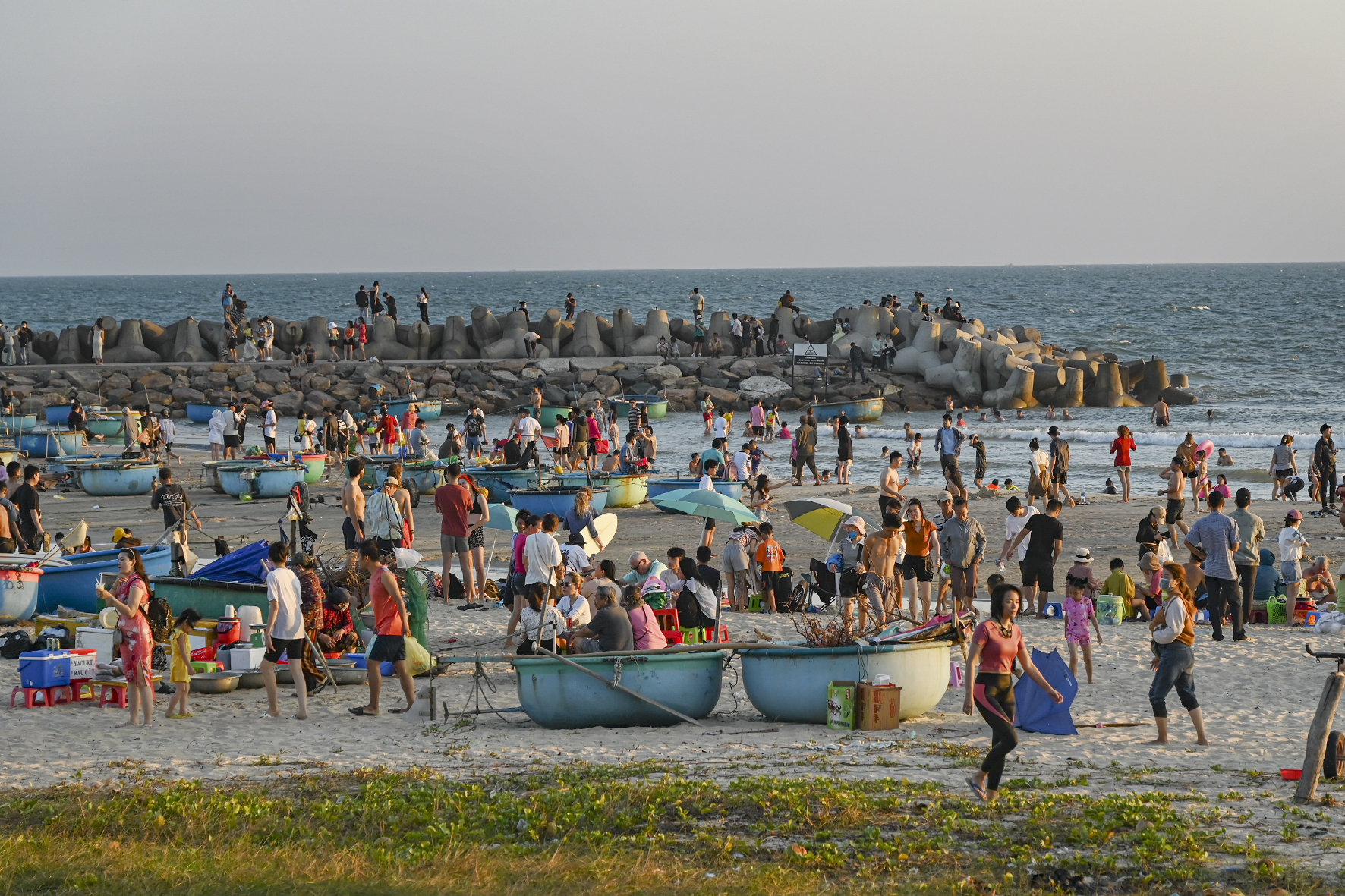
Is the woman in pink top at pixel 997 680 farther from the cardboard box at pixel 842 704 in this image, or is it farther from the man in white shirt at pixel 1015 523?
the man in white shirt at pixel 1015 523

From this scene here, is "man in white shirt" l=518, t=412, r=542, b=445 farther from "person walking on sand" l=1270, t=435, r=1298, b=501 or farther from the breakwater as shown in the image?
the breakwater

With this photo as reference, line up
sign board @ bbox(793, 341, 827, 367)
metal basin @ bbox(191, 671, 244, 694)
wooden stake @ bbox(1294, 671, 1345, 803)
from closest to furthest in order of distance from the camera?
wooden stake @ bbox(1294, 671, 1345, 803)
metal basin @ bbox(191, 671, 244, 694)
sign board @ bbox(793, 341, 827, 367)

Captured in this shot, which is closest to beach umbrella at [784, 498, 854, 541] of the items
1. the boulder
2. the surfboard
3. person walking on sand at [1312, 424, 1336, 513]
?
the surfboard

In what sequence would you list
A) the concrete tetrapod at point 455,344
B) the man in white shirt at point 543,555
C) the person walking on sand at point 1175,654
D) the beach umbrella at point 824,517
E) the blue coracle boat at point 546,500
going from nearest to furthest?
the person walking on sand at point 1175,654 < the man in white shirt at point 543,555 < the beach umbrella at point 824,517 < the blue coracle boat at point 546,500 < the concrete tetrapod at point 455,344

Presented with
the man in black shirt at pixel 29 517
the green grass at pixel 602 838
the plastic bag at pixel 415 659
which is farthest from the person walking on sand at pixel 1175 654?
the man in black shirt at pixel 29 517

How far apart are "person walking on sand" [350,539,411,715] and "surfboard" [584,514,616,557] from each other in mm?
4142

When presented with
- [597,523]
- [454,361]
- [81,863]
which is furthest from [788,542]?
[454,361]

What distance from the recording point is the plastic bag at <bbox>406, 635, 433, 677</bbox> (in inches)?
440

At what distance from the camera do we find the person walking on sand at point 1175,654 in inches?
369

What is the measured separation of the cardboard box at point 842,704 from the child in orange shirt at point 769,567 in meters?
5.14

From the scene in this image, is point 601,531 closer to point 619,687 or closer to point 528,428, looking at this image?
point 619,687

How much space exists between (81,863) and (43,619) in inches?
311

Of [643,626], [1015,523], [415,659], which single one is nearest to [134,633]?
[415,659]

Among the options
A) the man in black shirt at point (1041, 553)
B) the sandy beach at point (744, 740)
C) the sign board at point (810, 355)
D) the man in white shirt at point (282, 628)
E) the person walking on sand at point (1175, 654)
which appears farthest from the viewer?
the sign board at point (810, 355)
